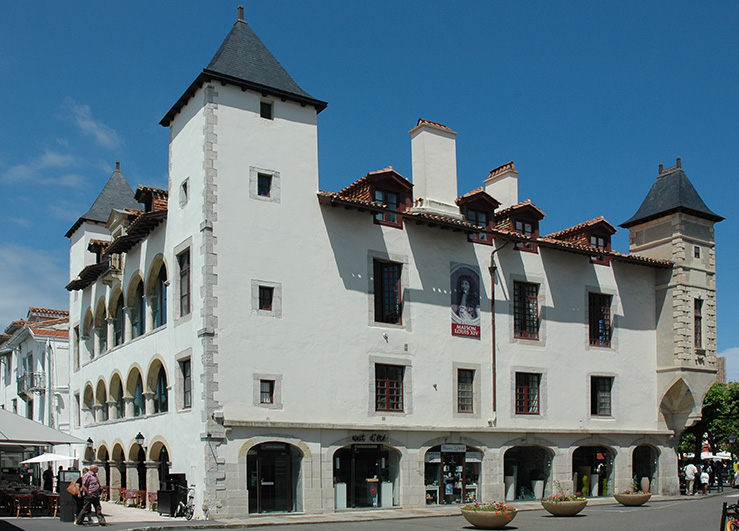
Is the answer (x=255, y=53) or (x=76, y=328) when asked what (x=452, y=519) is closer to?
(x=255, y=53)

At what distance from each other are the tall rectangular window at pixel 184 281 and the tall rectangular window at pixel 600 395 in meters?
16.7

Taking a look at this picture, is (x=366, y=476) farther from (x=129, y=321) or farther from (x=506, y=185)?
(x=506, y=185)

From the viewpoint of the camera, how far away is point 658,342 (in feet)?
119

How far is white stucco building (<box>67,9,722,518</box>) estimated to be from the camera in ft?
85.0

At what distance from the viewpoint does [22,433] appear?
739 inches

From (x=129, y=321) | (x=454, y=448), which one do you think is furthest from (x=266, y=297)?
(x=129, y=321)

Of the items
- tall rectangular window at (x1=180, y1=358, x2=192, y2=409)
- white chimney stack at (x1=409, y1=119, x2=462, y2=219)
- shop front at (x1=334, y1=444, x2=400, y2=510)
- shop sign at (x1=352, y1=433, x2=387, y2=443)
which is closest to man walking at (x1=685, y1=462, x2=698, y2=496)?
shop front at (x1=334, y1=444, x2=400, y2=510)

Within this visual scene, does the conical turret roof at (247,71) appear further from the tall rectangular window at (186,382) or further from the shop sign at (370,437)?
the shop sign at (370,437)

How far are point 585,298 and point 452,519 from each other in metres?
13.0

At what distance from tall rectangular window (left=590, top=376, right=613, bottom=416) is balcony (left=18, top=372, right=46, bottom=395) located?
2957cm

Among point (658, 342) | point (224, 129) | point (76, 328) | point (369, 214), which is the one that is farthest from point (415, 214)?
point (76, 328)

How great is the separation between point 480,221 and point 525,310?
3883mm

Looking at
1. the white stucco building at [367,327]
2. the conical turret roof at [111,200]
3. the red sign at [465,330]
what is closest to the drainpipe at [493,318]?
the white stucco building at [367,327]

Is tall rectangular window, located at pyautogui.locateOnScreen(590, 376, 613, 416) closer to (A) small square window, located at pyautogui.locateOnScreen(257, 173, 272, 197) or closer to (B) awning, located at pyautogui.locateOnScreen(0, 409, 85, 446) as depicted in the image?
(A) small square window, located at pyautogui.locateOnScreen(257, 173, 272, 197)
